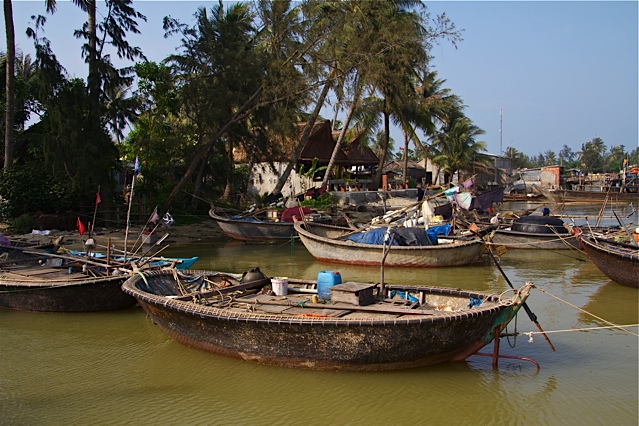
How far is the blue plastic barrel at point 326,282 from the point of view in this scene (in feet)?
29.9

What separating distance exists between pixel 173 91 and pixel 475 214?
1388 centimetres

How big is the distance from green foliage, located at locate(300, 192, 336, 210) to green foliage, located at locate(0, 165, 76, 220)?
989 centimetres

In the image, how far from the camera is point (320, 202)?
26.1 meters

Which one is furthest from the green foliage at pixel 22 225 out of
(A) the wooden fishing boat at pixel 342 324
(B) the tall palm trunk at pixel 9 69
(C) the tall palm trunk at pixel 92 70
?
(A) the wooden fishing boat at pixel 342 324

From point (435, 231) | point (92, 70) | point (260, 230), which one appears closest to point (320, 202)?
point (260, 230)

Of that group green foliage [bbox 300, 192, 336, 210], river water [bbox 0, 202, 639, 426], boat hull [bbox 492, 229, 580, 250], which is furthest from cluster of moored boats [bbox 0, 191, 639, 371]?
green foliage [bbox 300, 192, 336, 210]

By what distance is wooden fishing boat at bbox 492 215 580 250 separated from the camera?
18812mm

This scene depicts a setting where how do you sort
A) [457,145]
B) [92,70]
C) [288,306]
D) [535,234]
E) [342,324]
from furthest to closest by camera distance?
1. [457,145]
2. [92,70]
3. [535,234]
4. [288,306]
5. [342,324]

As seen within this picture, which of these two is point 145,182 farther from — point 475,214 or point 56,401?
point 56,401

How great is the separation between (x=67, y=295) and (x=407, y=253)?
9.19m

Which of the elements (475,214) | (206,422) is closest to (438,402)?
(206,422)

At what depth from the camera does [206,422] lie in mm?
6609

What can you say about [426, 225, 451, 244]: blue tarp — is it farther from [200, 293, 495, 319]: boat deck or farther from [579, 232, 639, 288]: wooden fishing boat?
[200, 293, 495, 319]: boat deck

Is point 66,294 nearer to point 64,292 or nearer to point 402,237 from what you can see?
point 64,292
